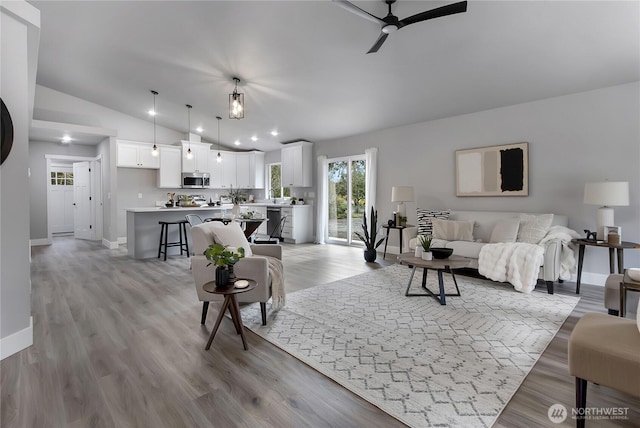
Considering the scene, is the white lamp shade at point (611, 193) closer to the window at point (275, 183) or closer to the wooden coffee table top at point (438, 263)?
the wooden coffee table top at point (438, 263)

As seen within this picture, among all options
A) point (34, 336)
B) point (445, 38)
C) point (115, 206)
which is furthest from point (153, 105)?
point (445, 38)

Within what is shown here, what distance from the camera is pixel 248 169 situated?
30.7 feet

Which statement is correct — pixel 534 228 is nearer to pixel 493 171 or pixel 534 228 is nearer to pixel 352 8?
pixel 493 171

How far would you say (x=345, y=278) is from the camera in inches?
176

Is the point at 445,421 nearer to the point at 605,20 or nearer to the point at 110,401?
the point at 110,401

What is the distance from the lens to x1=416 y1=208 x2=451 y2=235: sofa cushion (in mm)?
5214

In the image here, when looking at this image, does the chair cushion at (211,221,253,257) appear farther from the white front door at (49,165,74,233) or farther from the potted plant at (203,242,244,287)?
the white front door at (49,165,74,233)

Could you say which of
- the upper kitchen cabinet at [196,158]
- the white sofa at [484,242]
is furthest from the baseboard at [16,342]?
the upper kitchen cabinet at [196,158]

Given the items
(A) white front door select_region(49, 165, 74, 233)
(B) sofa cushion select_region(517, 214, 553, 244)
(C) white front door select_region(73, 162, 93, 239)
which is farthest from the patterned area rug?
(A) white front door select_region(49, 165, 74, 233)

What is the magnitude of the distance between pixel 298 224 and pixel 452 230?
4009 mm

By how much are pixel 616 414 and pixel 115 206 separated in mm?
8512

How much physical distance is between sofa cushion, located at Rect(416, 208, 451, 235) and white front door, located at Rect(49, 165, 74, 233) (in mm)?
10215

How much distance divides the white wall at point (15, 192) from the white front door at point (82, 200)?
22.8 ft

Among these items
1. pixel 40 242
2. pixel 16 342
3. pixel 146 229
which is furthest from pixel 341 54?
pixel 40 242
